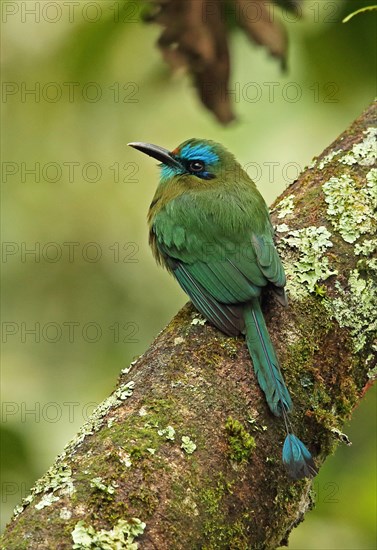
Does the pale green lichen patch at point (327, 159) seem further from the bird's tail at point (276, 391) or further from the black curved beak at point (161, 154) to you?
the bird's tail at point (276, 391)

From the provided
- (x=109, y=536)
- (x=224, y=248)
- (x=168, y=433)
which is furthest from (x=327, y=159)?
(x=109, y=536)

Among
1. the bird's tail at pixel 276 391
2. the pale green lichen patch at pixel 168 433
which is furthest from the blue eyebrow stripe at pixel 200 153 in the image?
the pale green lichen patch at pixel 168 433

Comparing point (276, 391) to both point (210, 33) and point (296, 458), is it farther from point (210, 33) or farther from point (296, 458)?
point (210, 33)

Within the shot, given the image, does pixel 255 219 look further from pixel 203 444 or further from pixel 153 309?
pixel 153 309

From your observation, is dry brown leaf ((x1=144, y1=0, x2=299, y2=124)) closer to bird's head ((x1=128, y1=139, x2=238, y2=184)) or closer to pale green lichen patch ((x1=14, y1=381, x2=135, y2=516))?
bird's head ((x1=128, y1=139, x2=238, y2=184))

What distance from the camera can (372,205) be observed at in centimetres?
300

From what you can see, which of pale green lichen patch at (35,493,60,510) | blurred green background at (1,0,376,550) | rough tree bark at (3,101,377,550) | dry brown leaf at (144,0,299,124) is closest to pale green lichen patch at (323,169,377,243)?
rough tree bark at (3,101,377,550)

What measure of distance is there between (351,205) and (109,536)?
5.06 ft

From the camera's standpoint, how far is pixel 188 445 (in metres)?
2.20

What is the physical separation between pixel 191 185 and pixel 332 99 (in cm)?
112

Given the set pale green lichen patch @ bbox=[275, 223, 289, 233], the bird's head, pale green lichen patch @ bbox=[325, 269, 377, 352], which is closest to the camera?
pale green lichen patch @ bbox=[325, 269, 377, 352]

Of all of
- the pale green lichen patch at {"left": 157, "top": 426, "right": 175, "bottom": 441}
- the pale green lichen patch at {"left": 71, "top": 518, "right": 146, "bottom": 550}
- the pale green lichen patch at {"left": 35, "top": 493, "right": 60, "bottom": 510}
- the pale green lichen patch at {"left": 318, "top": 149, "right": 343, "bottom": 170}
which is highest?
the pale green lichen patch at {"left": 318, "top": 149, "right": 343, "bottom": 170}

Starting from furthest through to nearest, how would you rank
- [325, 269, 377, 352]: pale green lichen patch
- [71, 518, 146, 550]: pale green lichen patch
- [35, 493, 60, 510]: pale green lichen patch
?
[325, 269, 377, 352]: pale green lichen patch < [35, 493, 60, 510]: pale green lichen patch < [71, 518, 146, 550]: pale green lichen patch

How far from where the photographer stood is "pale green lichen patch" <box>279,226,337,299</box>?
278 centimetres
